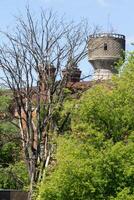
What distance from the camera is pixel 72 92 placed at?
112ft

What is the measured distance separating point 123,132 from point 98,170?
1.88 m

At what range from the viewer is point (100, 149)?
22219mm

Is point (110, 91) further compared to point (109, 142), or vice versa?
point (110, 91)

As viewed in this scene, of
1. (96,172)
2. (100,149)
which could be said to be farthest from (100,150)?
(96,172)

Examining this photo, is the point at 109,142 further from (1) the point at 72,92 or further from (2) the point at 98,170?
(1) the point at 72,92

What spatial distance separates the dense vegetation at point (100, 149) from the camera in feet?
70.5

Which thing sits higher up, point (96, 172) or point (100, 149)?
point (100, 149)

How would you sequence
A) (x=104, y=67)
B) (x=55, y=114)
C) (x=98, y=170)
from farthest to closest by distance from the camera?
(x=104, y=67) → (x=55, y=114) → (x=98, y=170)

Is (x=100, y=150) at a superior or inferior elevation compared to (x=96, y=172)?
superior

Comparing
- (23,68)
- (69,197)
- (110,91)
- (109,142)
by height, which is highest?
(23,68)

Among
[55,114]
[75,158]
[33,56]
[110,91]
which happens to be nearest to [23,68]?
[33,56]

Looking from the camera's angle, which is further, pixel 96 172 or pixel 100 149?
pixel 100 149

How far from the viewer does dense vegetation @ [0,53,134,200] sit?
21.5 metres

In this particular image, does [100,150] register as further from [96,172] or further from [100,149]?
[96,172]
